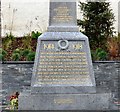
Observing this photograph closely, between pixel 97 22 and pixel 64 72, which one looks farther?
pixel 97 22

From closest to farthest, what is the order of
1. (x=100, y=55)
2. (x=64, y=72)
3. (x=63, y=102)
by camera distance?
(x=63, y=102) → (x=64, y=72) → (x=100, y=55)

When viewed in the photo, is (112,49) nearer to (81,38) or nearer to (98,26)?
(98,26)

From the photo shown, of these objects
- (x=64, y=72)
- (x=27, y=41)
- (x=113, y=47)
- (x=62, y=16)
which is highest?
(x=27, y=41)

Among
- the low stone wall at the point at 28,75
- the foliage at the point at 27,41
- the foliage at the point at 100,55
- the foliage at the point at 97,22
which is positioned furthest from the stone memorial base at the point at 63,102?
the foliage at the point at 97,22

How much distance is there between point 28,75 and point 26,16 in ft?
13.4

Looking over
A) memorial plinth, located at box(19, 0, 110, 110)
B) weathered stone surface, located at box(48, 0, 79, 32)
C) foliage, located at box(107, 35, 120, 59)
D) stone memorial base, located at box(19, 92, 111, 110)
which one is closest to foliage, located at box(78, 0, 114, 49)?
foliage, located at box(107, 35, 120, 59)

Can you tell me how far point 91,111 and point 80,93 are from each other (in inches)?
18.1

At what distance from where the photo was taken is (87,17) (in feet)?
50.6

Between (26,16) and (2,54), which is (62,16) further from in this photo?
(26,16)

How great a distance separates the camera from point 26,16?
16328 mm

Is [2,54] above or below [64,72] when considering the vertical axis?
above

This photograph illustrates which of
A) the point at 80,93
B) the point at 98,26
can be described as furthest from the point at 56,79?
the point at 98,26

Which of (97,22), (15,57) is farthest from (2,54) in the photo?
(97,22)

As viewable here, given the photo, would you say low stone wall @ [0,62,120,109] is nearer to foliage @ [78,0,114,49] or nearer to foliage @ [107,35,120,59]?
foliage @ [107,35,120,59]
